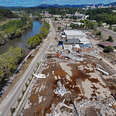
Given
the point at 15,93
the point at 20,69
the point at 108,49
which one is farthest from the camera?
the point at 108,49

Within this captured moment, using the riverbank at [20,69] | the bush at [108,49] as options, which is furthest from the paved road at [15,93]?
the bush at [108,49]

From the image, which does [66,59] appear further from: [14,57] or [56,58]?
[14,57]

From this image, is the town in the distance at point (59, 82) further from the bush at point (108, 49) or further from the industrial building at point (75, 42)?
the industrial building at point (75, 42)

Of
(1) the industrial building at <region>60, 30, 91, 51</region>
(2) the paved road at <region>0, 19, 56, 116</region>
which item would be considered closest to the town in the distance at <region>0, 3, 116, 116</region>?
(2) the paved road at <region>0, 19, 56, 116</region>

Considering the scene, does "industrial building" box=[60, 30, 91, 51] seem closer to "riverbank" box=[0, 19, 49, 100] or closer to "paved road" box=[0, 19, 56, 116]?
"riverbank" box=[0, 19, 49, 100]

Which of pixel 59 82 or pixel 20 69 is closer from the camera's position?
pixel 59 82

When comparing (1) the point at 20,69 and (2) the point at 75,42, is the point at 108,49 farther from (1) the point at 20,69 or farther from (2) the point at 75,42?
→ (1) the point at 20,69

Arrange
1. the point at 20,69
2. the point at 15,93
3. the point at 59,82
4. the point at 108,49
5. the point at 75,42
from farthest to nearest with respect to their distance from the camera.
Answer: the point at 75,42
the point at 108,49
the point at 20,69
the point at 59,82
the point at 15,93

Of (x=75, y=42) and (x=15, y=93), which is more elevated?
(x=75, y=42)

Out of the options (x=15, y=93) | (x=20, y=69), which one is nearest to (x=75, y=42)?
(x=20, y=69)

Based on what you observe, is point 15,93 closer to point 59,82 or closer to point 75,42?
point 59,82

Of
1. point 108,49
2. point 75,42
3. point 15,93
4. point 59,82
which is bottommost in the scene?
point 15,93

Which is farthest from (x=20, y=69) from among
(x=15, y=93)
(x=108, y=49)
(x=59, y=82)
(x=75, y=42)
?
(x=108, y=49)
